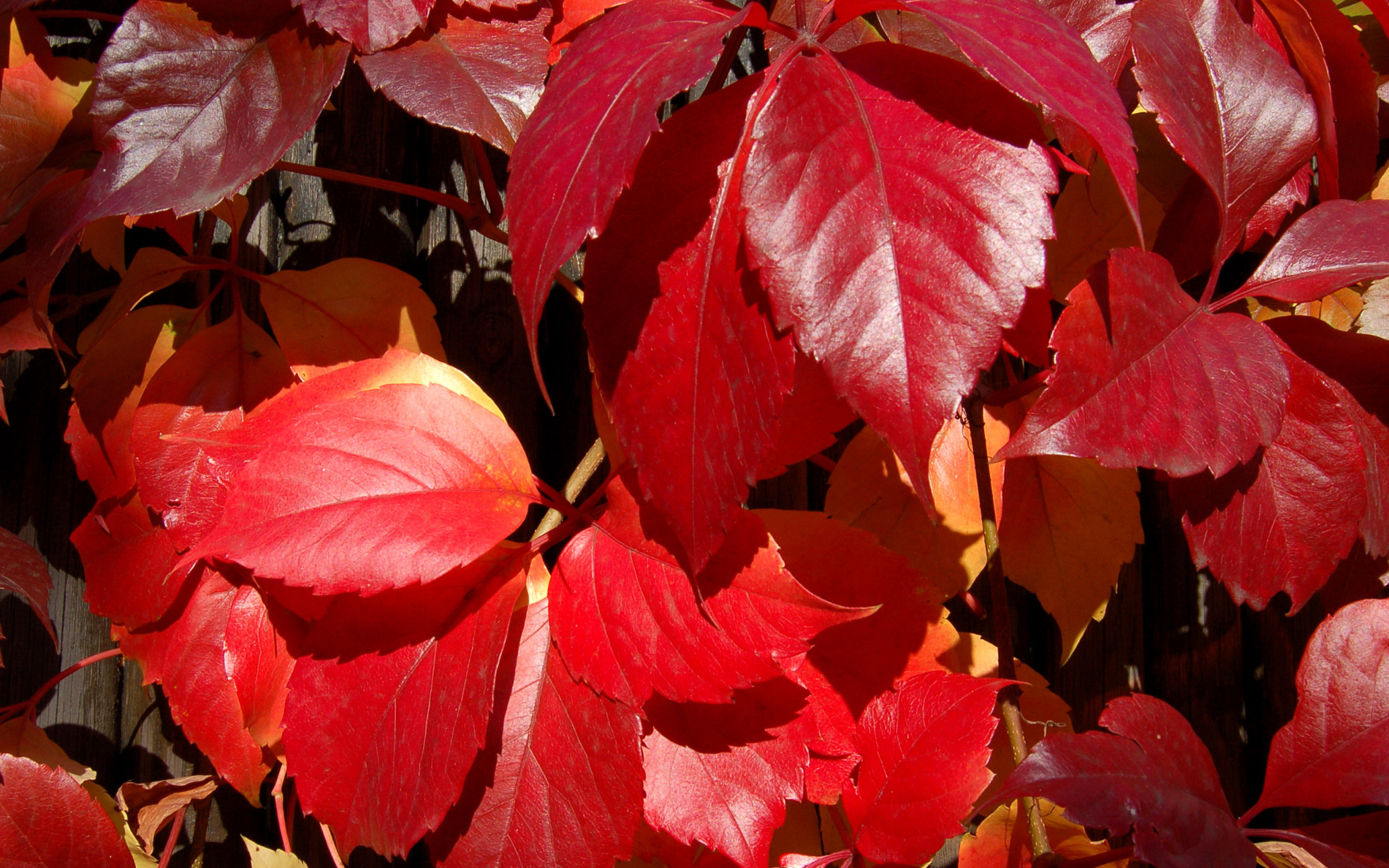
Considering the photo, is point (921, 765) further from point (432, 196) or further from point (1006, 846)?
point (432, 196)

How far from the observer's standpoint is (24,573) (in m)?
0.51

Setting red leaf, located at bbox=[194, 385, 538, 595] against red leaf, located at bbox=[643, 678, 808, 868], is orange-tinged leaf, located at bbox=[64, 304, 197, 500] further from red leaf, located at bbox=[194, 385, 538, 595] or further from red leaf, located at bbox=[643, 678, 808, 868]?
red leaf, located at bbox=[643, 678, 808, 868]

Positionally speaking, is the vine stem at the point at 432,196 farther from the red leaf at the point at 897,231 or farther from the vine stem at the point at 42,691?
the vine stem at the point at 42,691

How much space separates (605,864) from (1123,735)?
257 millimetres

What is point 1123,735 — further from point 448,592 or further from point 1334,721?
point 448,592

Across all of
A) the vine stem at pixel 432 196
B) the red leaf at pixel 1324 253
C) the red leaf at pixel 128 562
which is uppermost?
the red leaf at pixel 1324 253

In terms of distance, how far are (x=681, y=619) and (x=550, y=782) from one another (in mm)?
117

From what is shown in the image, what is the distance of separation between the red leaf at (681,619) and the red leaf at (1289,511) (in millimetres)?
217

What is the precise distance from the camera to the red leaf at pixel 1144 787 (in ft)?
1.10

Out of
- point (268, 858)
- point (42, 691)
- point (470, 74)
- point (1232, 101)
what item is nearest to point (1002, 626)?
point (1232, 101)

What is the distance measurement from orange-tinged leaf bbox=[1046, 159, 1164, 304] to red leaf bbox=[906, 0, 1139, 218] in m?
0.22

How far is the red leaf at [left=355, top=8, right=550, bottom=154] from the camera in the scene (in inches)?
16.5

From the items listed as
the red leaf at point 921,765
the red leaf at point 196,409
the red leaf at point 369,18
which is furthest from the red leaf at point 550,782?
the red leaf at point 369,18

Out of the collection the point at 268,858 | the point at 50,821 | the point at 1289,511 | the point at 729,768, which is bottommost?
the point at 268,858
